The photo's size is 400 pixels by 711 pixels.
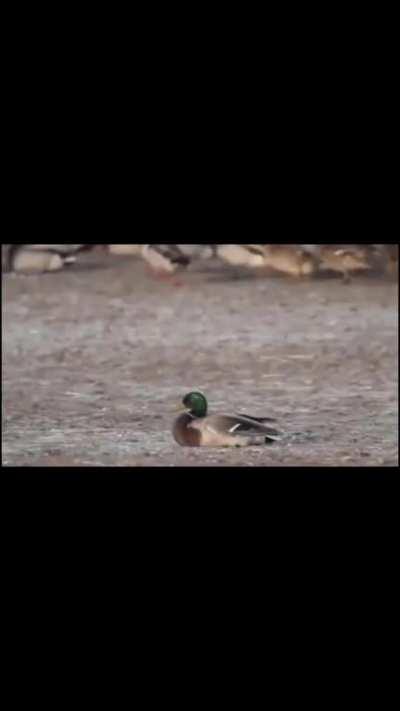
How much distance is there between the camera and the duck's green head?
504 centimetres

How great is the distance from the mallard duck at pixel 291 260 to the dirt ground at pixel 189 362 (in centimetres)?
Answer: 5

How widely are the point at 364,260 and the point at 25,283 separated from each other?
155cm

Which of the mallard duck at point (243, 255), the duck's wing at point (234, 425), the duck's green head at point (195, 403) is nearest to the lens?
the duck's wing at point (234, 425)

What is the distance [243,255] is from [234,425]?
1.91m

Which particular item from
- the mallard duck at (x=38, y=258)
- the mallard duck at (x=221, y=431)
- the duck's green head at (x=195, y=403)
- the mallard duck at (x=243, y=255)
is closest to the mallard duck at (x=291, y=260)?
the mallard duck at (x=243, y=255)

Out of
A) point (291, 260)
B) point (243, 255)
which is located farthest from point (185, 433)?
point (291, 260)

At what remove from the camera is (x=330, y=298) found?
21.5ft

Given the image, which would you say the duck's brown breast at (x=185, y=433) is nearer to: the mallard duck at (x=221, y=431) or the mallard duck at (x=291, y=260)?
the mallard duck at (x=221, y=431)

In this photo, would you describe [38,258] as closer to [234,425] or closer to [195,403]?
[195,403]

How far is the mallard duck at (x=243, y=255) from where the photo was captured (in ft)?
21.3

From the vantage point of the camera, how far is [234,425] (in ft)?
15.6

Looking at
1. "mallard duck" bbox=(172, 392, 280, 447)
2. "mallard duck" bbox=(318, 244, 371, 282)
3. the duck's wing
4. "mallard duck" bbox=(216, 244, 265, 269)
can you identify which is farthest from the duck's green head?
"mallard duck" bbox=(318, 244, 371, 282)

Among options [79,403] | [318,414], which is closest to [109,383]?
[79,403]

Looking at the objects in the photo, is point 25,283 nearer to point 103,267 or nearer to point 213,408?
point 103,267
